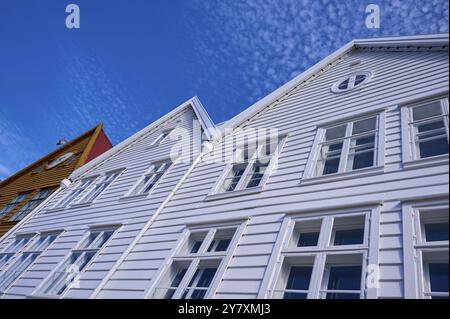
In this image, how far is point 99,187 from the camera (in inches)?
447

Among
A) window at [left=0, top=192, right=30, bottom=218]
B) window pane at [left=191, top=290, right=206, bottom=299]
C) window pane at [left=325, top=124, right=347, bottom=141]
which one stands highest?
window pane at [left=325, top=124, right=347, bottom=141]

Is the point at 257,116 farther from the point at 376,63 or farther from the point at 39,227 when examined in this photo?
the point at 39,227

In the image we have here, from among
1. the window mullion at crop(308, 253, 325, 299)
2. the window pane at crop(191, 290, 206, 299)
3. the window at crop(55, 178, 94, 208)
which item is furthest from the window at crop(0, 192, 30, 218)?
the window mullion at crop(308, 253, 325, 299)

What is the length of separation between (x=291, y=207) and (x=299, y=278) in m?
1.34

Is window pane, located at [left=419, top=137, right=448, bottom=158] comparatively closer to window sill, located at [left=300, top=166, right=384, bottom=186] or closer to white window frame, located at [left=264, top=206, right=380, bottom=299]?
window sill, located at [left=300, top=166, right=384, bottom=186]

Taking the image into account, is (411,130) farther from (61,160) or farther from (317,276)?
(61,160)

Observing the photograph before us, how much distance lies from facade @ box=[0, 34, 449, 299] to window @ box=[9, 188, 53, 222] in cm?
224

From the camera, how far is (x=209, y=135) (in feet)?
30.7

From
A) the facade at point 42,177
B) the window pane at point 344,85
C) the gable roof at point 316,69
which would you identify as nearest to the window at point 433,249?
the window pane at point 344,85

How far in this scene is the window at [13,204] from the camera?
1425cm

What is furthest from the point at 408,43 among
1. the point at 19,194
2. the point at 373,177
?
the point at 19,194

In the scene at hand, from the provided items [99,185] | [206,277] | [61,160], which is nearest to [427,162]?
[206,277]

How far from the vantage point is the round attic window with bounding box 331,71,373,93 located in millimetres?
8094
